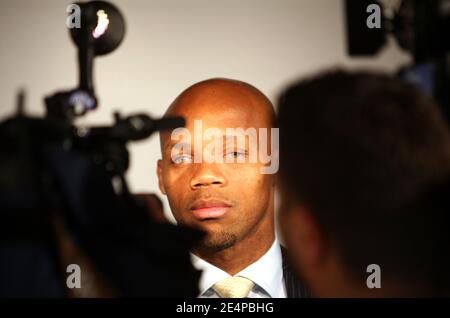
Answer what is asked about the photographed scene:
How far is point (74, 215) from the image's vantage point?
4.16 feet

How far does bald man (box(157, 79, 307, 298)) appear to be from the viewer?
139cm

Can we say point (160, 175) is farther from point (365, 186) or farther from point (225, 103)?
point (365, 186)

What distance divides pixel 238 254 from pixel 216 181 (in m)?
0.21

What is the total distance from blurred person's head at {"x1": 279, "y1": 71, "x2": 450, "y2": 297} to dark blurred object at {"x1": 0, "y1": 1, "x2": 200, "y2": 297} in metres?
0.39

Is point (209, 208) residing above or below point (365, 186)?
below

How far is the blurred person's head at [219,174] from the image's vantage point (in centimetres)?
139

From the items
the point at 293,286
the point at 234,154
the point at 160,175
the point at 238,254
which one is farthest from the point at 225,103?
the point at 293,286

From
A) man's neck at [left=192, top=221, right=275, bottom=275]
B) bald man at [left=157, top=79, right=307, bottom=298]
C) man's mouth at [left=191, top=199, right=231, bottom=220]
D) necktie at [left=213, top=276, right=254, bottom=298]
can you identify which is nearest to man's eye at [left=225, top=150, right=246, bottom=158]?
bald man at [left=157, top=79, right=307, bottom=298]

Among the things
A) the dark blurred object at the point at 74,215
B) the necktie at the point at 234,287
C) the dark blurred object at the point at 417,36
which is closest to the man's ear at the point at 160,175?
the dark blurred object at the point at 74,215

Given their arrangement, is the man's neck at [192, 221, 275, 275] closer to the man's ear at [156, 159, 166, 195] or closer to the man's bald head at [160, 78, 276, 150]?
the man's ear at [156, 159, 166, 195]

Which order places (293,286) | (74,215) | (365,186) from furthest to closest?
(293,286) < (74,215) < (365,186)

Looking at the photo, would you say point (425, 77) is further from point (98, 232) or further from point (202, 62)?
point (98, 232)

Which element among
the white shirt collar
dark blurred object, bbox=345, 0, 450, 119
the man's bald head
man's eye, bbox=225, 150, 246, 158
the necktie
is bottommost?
the necktie
